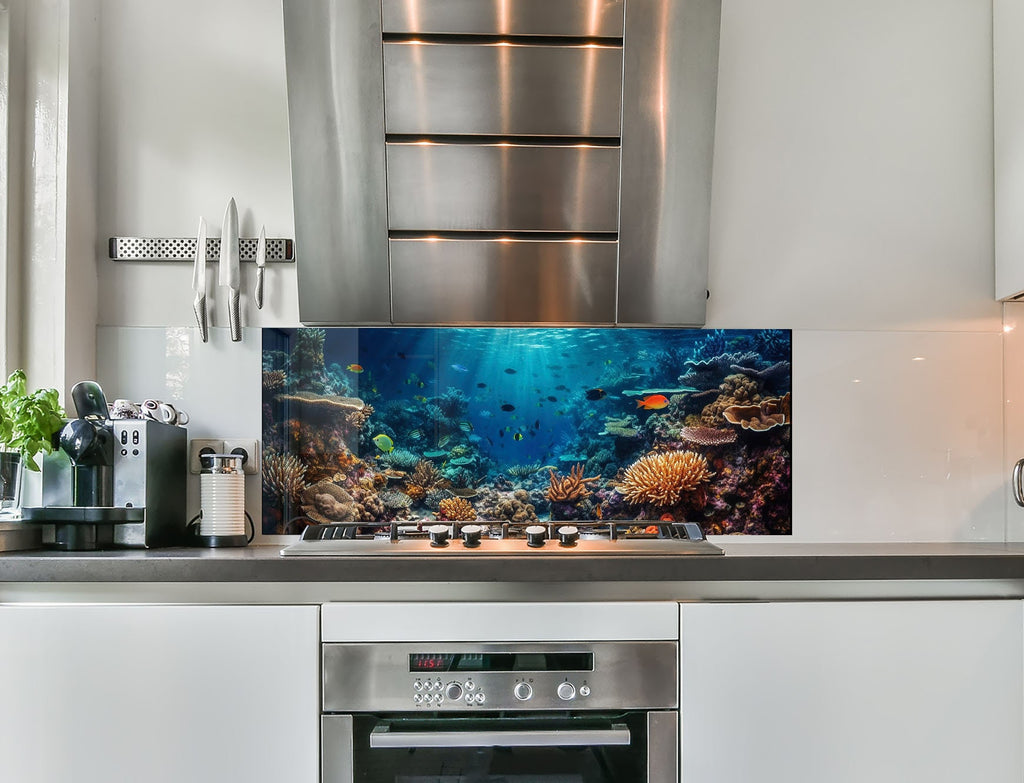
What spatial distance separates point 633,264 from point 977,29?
3.83 feet

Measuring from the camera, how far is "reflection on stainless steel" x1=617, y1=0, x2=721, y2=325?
1890 millimetres

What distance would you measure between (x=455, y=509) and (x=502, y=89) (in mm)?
1034

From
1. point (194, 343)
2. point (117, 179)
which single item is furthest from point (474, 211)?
point (117, 179)

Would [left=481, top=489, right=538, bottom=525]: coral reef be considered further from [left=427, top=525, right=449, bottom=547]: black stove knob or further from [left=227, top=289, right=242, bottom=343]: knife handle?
[left=227, top=289, right=242, bottom=343]: knife handle

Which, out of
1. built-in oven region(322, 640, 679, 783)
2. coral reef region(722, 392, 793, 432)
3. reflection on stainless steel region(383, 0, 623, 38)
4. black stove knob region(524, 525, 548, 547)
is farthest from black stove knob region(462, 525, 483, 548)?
reflection on stainless steel region(383, 0, 623, 38)

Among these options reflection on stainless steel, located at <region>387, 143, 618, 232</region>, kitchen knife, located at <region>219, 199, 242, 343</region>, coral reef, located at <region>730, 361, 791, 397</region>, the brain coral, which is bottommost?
the brain coral

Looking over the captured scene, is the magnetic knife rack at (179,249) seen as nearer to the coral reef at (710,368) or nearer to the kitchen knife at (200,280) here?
the kitchen knife at (200,280)

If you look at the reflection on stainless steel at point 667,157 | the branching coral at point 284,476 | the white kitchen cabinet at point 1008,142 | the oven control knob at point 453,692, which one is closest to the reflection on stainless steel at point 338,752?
the oven control knob at point 453,692

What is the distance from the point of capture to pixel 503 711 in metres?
1.51

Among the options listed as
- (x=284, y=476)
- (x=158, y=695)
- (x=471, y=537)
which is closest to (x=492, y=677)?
(x=471, y=537)

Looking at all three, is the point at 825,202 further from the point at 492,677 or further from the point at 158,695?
the point at 158,695

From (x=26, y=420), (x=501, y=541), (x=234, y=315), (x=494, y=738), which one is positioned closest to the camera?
(x=494, y=738)

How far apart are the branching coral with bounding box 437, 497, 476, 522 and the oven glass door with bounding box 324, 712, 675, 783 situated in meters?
0.65

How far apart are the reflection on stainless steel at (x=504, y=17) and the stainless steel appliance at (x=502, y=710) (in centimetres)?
129
